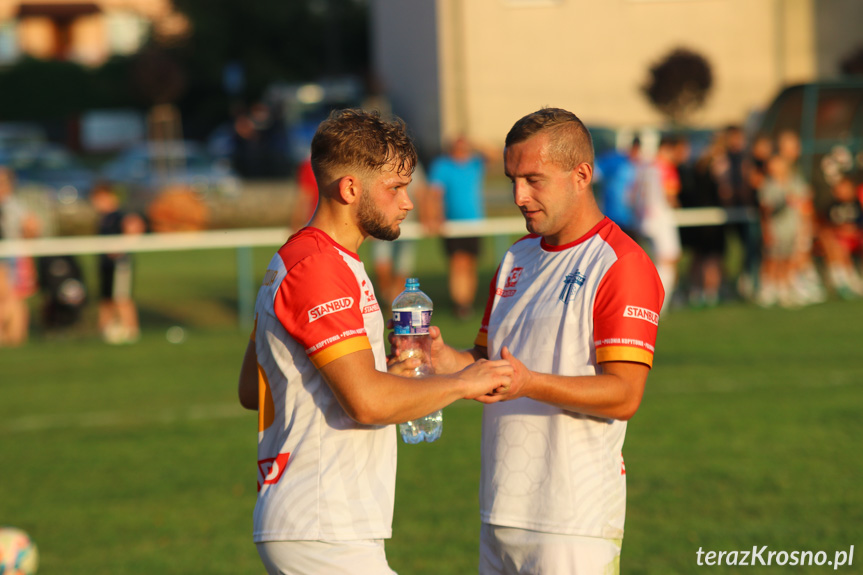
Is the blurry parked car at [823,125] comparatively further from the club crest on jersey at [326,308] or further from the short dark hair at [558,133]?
the club crest on jersey at [326,308]

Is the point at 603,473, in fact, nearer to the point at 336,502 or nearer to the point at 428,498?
the point at 336,502

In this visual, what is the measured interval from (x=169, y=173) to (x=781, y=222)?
20.6 meters

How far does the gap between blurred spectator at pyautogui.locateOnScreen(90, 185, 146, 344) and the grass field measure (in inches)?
20.2

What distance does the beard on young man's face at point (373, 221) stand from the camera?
3080mm

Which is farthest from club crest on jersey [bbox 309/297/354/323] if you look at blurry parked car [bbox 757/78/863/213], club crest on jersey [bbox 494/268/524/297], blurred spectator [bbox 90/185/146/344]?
blurry parked car [bbox 757/78/863/213]

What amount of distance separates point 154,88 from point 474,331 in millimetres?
31434

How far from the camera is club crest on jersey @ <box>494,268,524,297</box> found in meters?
3.50

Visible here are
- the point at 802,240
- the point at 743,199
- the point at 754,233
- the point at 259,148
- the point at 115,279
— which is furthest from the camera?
the point at 259,148

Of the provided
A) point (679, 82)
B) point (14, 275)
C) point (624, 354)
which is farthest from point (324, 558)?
point (679, 82)

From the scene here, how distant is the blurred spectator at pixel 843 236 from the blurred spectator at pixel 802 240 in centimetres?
25

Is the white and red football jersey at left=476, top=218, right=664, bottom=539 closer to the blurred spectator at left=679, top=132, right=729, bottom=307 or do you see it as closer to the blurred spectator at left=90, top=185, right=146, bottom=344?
the blurred spectator at left=90, top=185, right=146, bottom=344

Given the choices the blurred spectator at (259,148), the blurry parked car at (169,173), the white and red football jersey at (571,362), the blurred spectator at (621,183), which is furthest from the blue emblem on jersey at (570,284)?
the blurred spectator at (259,148)

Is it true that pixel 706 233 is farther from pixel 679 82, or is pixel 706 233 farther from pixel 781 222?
pixel 679 82

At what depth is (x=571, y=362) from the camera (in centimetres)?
325
